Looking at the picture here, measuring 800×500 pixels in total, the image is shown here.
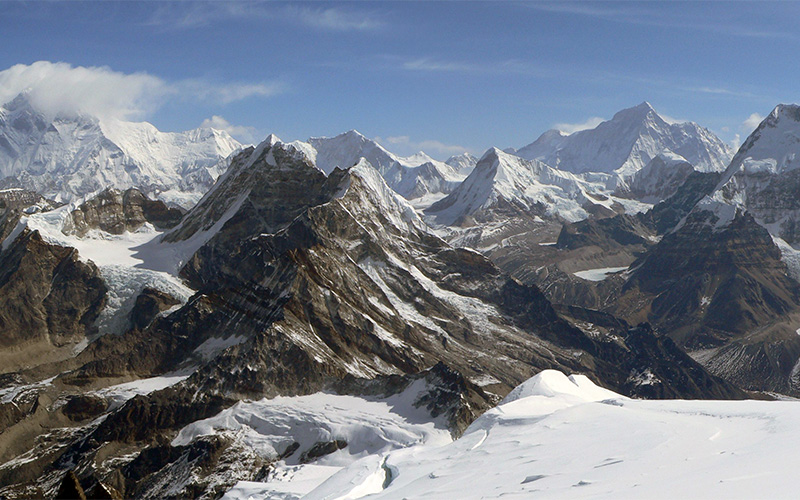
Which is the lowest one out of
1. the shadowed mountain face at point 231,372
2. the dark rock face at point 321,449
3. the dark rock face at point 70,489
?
the dark rock face at point 321,449

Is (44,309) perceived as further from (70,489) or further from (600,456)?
(70,489)

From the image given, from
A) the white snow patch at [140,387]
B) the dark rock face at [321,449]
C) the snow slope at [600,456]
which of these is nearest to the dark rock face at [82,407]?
the white snow patch at [140,387]

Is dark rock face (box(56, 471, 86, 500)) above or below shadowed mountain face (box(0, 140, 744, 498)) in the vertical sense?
above

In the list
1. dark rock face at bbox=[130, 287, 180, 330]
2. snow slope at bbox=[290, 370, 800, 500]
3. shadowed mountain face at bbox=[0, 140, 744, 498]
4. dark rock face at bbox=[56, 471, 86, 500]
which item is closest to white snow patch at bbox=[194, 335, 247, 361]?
shadowed mountain face at bbox=[0, 140, 744, 498]

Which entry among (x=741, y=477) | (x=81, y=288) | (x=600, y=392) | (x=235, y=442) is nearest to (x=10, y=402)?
(x=235, y=442)

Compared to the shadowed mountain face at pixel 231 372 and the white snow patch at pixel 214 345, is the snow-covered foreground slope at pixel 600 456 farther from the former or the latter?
the white snow patch at pixel 214 345

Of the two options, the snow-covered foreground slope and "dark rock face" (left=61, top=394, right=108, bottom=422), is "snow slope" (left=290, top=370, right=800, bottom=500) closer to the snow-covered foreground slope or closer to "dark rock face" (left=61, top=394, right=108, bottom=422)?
the snow-covered foreground slope
